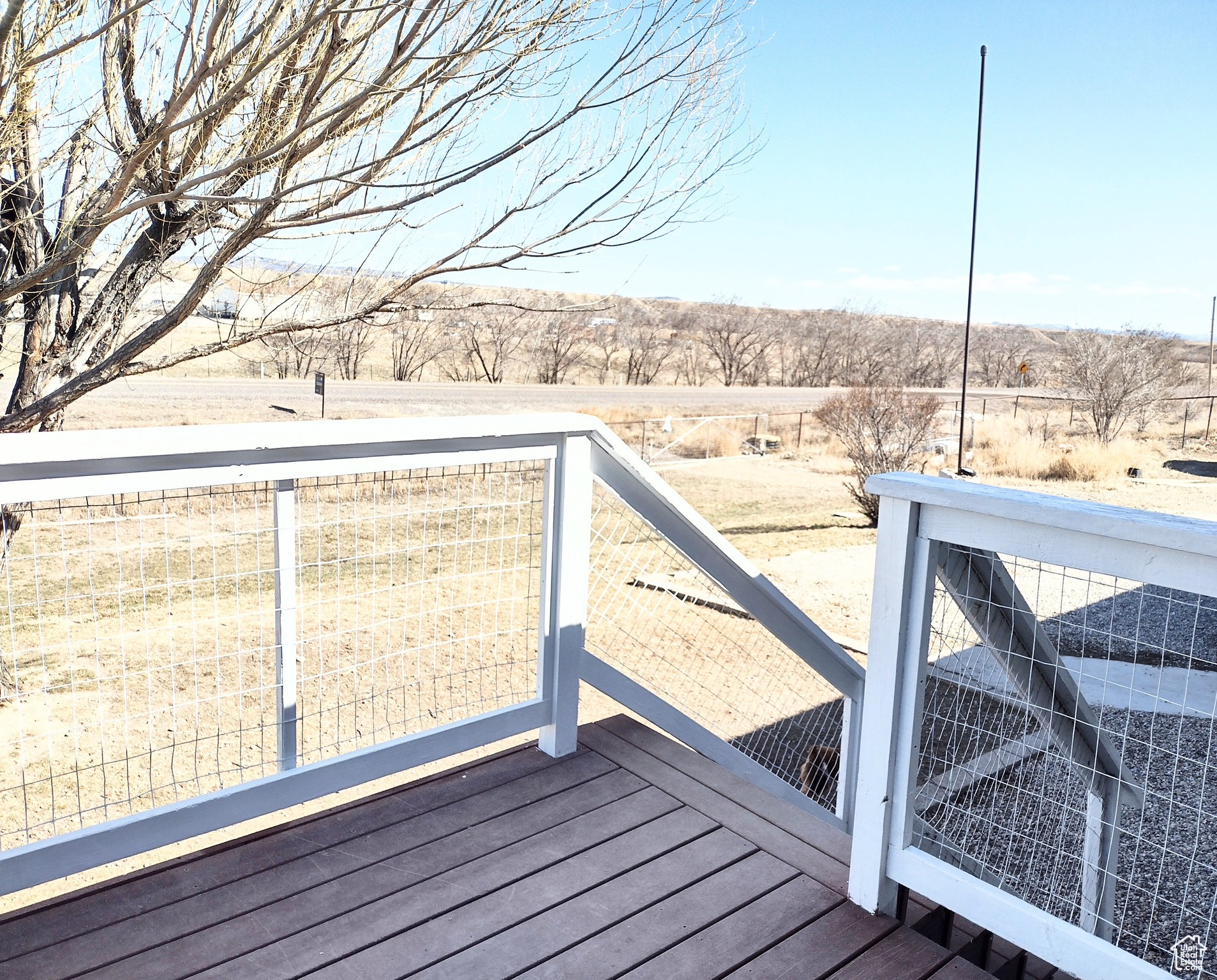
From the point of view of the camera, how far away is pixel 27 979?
169cm

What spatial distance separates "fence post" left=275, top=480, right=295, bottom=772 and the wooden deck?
0.32m

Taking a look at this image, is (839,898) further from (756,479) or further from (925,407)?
(756,479)

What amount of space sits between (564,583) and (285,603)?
810 millimetres

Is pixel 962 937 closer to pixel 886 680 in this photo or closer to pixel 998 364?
pixel 886 680

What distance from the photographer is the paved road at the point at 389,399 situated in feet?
55.8

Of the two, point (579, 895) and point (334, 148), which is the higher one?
point (334, 148)

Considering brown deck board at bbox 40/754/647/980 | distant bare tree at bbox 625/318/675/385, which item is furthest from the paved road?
brown deck board at bbox 40/754/647/980

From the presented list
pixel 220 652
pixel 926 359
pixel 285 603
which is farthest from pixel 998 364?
pixel 285 603

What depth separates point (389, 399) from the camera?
21641 millimetres

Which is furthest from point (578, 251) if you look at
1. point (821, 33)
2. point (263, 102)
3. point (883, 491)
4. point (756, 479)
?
point (821, 33)

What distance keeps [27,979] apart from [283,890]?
0.49 metres

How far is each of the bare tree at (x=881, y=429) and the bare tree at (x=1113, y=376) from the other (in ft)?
28.5

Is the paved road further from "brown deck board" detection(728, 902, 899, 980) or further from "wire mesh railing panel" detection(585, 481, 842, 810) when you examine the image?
"brown deck board" detection(728, 902, 899, 980)

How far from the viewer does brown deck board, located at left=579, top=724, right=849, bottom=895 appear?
218 cm
